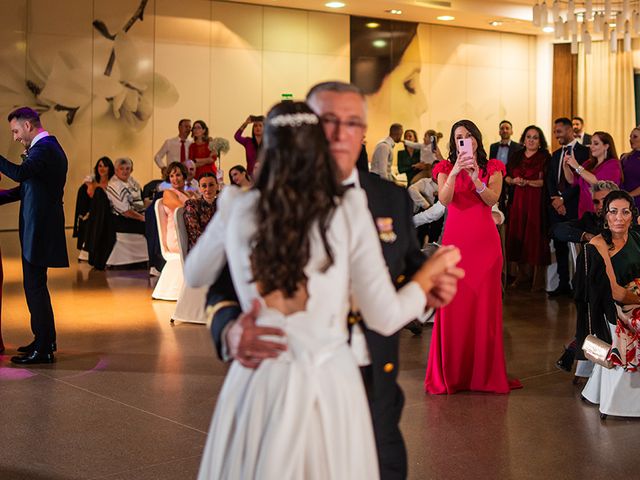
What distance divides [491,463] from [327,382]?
233cm

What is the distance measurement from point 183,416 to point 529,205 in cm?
605

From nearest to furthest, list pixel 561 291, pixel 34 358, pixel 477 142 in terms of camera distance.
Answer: pixel 477 142, pixel 34 358, pixel 561 291

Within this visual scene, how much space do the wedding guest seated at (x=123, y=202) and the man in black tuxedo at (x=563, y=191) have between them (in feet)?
15.8

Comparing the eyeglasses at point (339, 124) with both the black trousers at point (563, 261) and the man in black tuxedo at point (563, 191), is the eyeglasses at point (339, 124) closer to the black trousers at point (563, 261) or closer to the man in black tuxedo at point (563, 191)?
the man in black tuxedo at point (563, 191)

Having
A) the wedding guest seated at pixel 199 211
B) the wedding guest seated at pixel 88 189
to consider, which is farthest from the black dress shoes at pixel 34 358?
the wedding guest seated at pixel 88 189

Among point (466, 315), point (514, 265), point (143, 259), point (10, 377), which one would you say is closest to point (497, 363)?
point (466, 315)

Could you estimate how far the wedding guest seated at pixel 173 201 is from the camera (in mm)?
8633

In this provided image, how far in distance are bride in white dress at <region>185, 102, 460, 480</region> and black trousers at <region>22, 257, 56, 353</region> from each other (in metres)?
4.04

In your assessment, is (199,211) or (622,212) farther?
(199,211)

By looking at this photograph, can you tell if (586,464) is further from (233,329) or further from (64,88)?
(64,88)

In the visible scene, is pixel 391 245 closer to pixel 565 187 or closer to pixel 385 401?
pixel 385 401

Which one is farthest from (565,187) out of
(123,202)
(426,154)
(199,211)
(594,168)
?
(123,202)

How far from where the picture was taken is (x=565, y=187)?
369 inches

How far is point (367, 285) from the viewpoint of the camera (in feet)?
6.40
